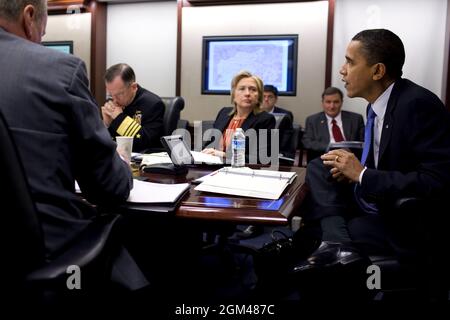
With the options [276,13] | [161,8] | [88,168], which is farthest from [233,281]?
[161,8]

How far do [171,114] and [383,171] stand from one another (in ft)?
7.33

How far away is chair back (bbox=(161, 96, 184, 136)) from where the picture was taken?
11.5 ft

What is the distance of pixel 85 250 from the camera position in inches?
38.4

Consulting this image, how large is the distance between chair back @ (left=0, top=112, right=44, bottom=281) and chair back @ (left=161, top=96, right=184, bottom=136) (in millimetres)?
2672

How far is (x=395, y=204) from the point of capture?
4.51 feet

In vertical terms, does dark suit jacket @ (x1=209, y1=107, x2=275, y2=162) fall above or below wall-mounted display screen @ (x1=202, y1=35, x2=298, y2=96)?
below

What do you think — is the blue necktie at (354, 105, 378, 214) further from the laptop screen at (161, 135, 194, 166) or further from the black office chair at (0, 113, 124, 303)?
the black office chair at (0, 113, 124, 303)

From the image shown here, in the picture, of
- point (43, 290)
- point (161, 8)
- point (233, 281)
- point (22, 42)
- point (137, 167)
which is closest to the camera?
point (43, 290)

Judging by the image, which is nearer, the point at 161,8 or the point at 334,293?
the point at 334,293

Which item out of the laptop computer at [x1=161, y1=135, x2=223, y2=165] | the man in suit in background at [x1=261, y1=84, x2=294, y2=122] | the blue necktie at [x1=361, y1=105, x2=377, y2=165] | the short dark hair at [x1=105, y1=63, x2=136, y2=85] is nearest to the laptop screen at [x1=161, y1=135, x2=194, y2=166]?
the laptop computer at [x1=161, y1=135, x2=223, y2=165]

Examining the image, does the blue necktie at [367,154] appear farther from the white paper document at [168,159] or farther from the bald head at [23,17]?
the bald head at [23,17]

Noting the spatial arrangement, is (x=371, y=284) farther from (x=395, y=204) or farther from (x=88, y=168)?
(x=88, y=168)

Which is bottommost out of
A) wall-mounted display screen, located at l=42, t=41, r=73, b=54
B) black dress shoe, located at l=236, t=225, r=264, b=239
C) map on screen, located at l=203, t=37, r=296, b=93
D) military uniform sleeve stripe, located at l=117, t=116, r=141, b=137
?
black dress shoe, located at l=236, t=225, r=264, b=239

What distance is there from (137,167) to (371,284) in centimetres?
120
